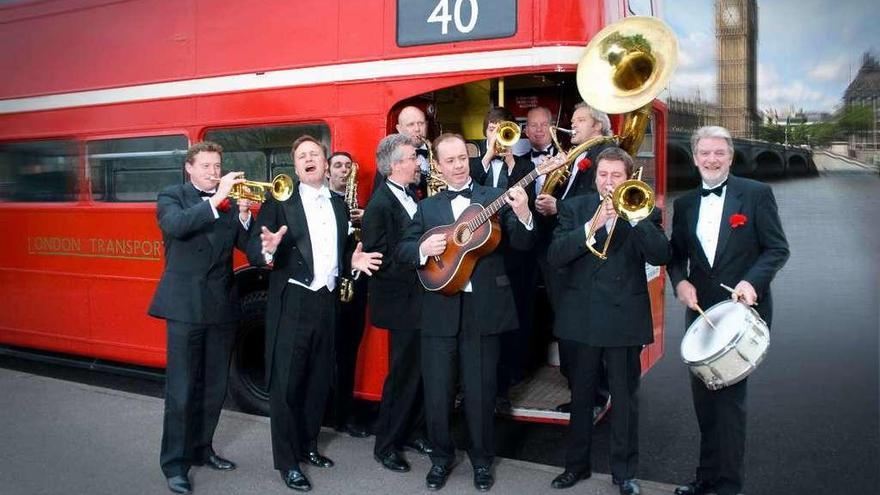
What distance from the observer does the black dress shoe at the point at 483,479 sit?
12.7 feet

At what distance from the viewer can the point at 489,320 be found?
3.84m

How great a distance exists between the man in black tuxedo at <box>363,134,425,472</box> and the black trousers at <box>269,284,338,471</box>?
322mm

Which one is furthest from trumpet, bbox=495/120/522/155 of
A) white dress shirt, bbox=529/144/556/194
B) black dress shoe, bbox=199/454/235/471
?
black dress shoe, bbox=199/454/235/471

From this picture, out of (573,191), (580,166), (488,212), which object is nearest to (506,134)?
(580,166)

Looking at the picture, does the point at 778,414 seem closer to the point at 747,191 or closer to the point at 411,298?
the point at 747,191

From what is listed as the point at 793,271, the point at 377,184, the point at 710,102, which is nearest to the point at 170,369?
the point at 377,184

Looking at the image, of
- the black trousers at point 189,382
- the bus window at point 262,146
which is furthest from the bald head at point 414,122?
the black trousers at point 189,382

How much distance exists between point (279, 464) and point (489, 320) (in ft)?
4.44

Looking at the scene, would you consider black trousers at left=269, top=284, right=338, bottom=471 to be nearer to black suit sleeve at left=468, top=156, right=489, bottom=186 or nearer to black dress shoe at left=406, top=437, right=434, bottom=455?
black dress shoe at left=406, top=437, right=434, bottom=455

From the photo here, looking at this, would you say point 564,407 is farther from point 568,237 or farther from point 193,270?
point 193,270

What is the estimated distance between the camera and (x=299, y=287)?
13.1ft

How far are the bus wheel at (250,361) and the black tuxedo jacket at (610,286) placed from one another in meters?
2.44

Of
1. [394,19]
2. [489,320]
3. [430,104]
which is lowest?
[489,320]

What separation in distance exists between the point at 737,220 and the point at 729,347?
0.65 metres
